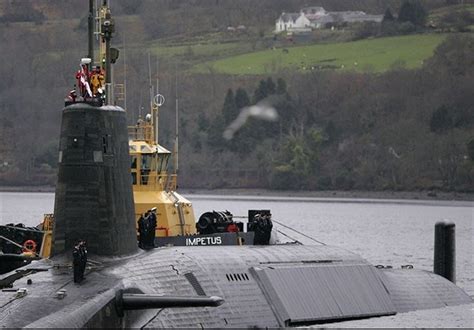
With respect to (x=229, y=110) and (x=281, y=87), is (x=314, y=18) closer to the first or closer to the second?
(x=281, y=87)

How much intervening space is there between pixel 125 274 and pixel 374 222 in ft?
247

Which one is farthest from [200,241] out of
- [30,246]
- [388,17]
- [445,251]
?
[388,17]

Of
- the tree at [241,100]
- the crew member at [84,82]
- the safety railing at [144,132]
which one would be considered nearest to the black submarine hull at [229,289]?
the crew member at [84,82]

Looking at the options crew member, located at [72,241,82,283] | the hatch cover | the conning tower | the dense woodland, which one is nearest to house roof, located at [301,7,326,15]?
the dense woodland

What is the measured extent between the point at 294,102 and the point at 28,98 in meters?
27.6

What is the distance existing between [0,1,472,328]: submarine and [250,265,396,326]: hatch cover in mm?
37

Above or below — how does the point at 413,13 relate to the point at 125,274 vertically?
above

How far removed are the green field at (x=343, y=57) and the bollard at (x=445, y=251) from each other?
87.5m

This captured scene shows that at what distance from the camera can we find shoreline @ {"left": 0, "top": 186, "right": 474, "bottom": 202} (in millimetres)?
119500

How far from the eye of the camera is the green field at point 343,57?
5655 inches

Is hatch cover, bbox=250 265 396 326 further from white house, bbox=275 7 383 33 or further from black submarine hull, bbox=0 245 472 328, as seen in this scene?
white house, bbox=275 7 383 33

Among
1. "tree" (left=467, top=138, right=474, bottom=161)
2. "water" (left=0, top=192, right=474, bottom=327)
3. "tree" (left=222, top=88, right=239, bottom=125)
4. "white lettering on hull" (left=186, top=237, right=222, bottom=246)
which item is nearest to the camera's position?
"white lettering on hull" (left=186, top=237, right=222, bottom=246)

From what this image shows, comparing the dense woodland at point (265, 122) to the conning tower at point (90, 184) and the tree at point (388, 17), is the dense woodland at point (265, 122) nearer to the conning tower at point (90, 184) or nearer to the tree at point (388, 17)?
the tree at point (388, 17)

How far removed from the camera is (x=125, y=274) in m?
32.8
